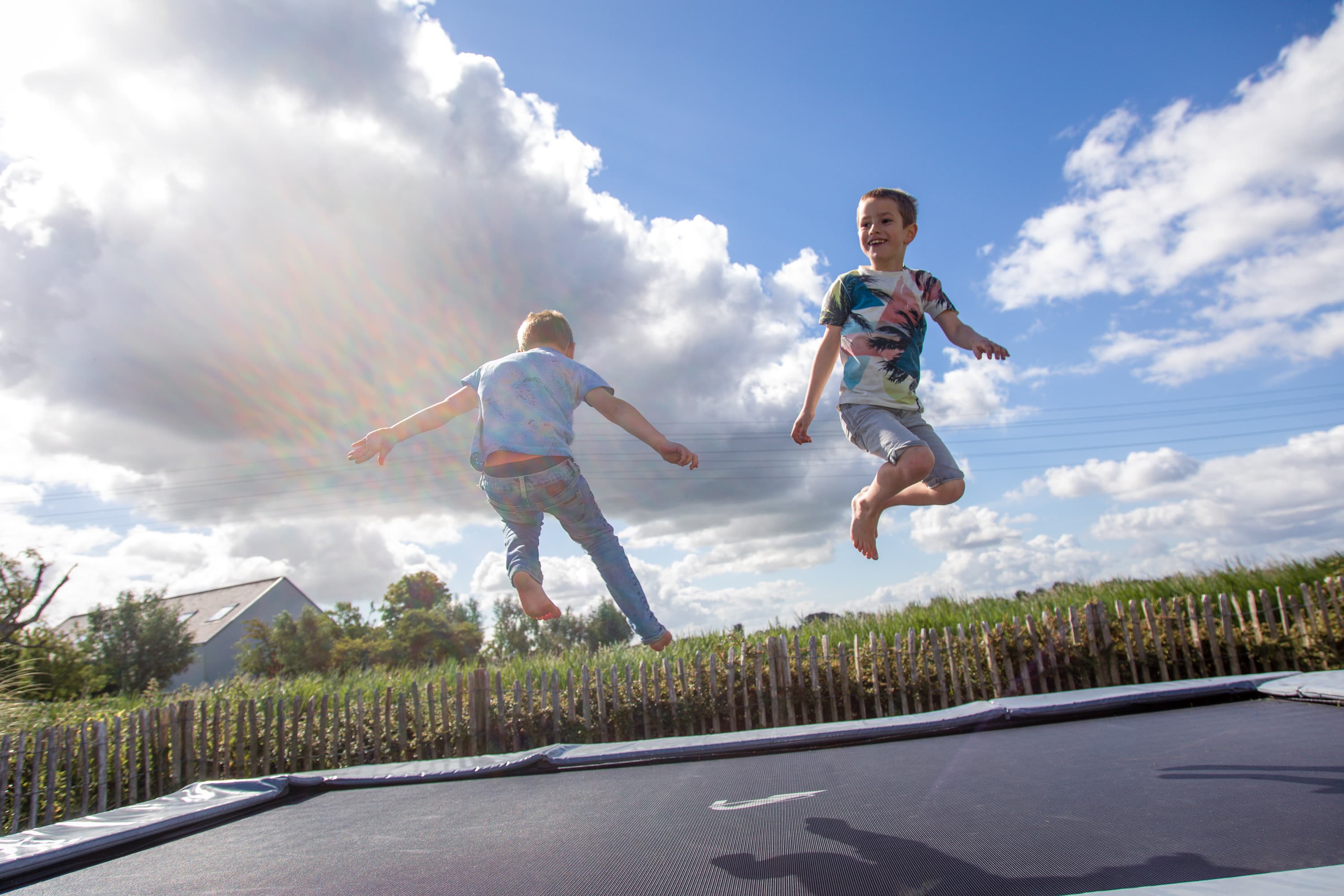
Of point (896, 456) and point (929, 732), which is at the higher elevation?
point (896, 456)

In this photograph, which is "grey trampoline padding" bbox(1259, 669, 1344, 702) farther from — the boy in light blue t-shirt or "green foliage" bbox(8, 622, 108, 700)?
"green foliage" bbox(8, 622, 108, 700)

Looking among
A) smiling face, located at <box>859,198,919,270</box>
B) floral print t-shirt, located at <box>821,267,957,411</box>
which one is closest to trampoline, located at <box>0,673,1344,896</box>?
floral print t-shirt, located at <box>821,267,957,411</box>

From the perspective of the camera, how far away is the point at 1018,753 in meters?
2.86

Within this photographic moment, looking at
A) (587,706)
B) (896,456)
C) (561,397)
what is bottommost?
(587,706)

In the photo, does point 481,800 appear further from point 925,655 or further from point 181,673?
point 181,673

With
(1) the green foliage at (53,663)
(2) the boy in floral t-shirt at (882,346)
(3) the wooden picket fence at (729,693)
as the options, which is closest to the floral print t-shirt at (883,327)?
(2) the boy in floral t-shirt at (882,346)

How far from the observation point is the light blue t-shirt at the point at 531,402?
2.15 metres

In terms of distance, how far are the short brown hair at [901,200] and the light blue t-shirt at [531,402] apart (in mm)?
1121

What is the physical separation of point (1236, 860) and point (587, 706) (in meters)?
5.38

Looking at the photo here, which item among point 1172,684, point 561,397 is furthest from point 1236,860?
point 1172,684

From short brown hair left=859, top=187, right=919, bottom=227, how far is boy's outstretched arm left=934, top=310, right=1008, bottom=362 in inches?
13.5

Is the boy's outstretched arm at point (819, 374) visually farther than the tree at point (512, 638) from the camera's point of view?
No

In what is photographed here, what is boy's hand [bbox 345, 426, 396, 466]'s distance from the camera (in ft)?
7.19

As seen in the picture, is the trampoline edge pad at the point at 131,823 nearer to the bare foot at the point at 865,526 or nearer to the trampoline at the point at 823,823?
the trampoline at the point at 823,823
